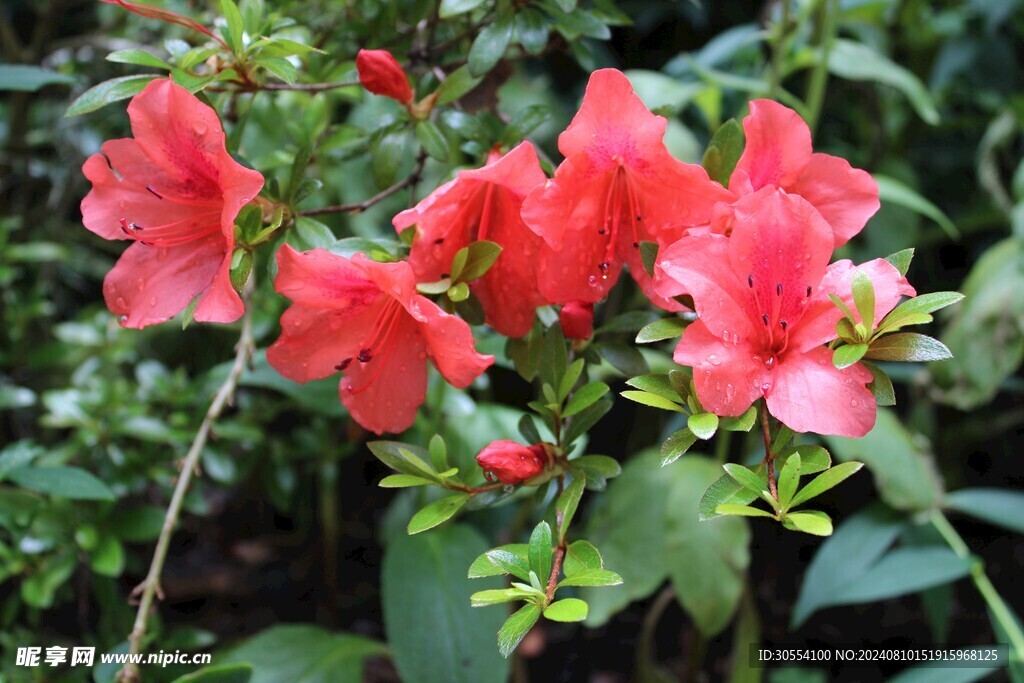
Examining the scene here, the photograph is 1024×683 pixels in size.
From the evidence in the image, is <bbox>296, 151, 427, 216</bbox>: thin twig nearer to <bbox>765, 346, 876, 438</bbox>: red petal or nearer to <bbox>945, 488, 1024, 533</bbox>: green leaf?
<bbox>765, 346, 876, 438</bbox>: red petal

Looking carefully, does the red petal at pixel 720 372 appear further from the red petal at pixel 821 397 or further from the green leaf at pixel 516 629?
the green leaf at pixel 516 629

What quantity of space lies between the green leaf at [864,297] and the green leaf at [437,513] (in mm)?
306

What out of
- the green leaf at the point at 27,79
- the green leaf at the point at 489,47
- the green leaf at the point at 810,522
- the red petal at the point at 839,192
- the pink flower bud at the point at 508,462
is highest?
the green leaf at the point at 489,47

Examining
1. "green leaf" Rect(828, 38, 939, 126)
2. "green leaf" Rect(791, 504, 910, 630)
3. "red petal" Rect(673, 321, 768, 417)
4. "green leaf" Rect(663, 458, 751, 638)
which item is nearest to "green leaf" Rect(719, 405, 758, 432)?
"red petal" Rect(673, 321, 768, 417)

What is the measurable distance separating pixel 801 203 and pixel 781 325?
9cm

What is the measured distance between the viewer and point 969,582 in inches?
63.1

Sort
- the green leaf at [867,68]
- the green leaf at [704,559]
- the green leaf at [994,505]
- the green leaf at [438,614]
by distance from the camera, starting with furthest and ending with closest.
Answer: the green leaf at [867,68], the green leaf at [994,505], the green leaf at [704,559], the green leaf at [438,614]

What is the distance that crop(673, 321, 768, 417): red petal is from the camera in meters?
0.56

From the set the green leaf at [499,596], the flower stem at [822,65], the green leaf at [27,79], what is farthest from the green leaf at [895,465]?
the green leaf at [27,79]

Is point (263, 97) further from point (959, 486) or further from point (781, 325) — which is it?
point (959, 486)

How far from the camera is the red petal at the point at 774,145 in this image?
0.67 metres

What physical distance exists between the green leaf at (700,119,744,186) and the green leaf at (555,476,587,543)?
0.29 metres

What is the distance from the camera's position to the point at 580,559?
593 mm

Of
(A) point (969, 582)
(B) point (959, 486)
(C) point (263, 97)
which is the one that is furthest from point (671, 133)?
(A) point (969, 582)
